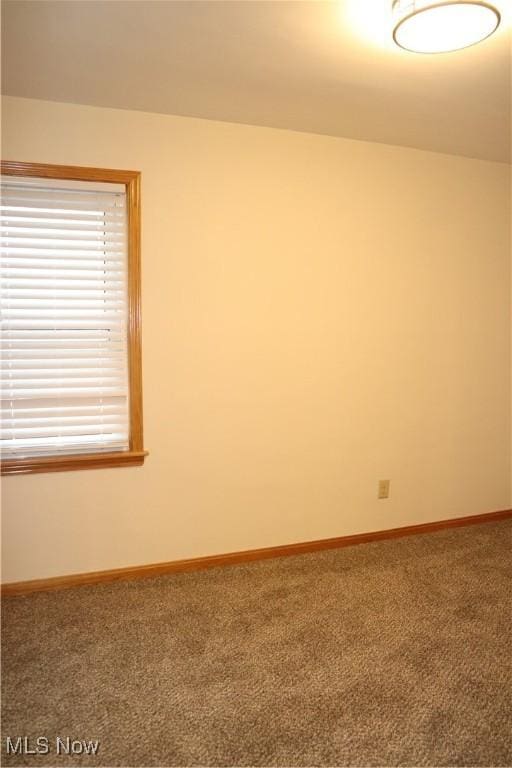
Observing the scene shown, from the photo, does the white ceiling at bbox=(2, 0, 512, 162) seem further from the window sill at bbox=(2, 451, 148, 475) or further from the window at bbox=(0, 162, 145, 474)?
the window sill at bbox=(2, 451, 148, 475)

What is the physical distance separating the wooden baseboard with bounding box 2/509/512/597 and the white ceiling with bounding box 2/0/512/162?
97.8 inches

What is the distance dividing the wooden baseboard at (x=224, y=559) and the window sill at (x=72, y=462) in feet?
1.94

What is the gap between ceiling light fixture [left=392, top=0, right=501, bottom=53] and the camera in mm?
1841

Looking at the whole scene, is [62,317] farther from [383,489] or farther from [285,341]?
[383,489]

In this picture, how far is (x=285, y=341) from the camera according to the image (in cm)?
329

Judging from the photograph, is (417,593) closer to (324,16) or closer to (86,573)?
(86,573)

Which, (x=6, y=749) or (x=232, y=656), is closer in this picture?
(x=6, y=749)

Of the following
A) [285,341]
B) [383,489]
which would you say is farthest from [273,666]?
[285,341]

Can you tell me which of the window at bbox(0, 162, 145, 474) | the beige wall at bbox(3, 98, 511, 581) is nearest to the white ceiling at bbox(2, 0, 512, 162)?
the beige wall at bbox(3, 98, 511, 581)

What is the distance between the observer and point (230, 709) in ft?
6.56

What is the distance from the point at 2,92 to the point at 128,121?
603mm

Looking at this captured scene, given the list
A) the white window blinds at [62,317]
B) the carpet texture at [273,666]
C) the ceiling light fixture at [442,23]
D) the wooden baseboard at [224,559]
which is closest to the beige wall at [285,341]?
the wooden baseboard at [224,559]

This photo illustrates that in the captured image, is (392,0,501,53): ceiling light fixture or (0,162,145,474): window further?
(0,162,145,474): window

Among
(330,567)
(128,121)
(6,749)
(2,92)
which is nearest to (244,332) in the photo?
(128,121)
